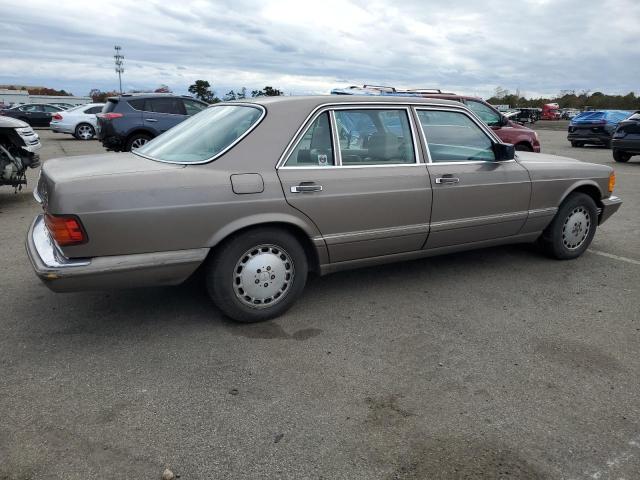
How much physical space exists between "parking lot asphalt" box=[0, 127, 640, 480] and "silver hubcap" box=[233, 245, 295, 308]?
0.66 ft

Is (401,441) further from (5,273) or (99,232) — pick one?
(5,273)

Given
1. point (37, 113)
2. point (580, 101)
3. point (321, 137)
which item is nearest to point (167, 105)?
point (321, 137)

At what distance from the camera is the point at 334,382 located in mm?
2934

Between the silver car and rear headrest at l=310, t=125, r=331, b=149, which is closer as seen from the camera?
the silver car

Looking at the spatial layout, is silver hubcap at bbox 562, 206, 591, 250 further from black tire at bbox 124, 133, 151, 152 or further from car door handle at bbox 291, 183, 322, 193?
black tire at bbox 124, 133, 151, 152

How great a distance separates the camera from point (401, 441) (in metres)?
2.44

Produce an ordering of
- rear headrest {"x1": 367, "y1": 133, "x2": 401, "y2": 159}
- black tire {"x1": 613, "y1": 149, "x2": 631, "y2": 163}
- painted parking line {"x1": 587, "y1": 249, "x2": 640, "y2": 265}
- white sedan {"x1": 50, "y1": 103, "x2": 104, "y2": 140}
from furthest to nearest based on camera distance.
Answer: white sedan {"x1": 50, "y1": 103, "x2": 104, "y2": 140} < black tire {"x1": 613, "y1": 149, "x2": 631, "y2": 163} < painted parking line {"x1": 587, "y1": 249, "x2": 640, "y2": 265} < rear headrest {"x1": 367, "y1": 133, "x2": 401, "y2": 159}

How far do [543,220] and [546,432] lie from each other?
2.79 meters

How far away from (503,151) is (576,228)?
133 cm

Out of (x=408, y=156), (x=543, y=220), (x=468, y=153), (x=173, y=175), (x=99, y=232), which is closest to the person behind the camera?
(x=99, y=232)

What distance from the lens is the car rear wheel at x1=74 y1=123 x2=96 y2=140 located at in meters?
20.1

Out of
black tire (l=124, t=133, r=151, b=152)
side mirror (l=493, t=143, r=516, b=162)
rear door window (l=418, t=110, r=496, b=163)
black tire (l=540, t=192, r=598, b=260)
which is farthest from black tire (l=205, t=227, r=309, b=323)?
black tire (l=124, t=133, r=151, b=152)

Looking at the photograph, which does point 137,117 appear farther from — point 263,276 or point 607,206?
point 607,206

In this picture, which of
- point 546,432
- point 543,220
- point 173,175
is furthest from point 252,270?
point 543,220
